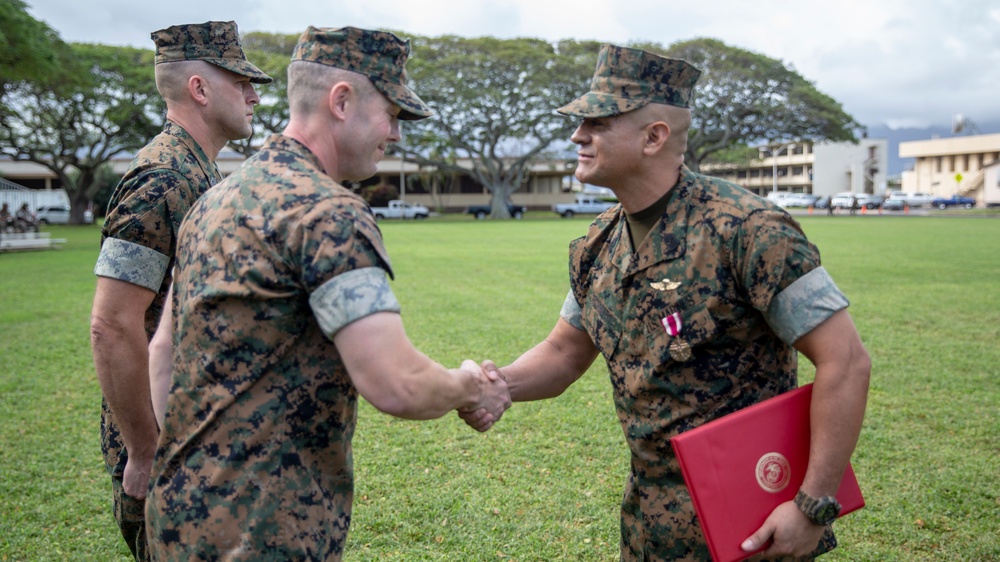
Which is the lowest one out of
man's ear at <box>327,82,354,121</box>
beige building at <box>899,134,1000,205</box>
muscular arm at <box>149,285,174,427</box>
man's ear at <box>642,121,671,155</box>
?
muscular arm at <box>149,285,174,427</box>

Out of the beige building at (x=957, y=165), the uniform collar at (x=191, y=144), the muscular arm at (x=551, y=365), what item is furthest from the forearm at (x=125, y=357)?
the beige building at (x=957, y=165)

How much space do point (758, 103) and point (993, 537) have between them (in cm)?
5172

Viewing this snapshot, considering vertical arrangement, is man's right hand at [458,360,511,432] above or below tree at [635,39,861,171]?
below

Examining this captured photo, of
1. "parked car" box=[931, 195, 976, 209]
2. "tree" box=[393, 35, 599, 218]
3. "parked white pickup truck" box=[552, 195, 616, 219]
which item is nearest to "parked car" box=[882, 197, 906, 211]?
"parked car" box=[931, 195, 976, 209]

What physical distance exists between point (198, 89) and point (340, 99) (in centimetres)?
127

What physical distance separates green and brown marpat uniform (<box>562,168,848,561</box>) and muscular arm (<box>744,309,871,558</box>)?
7cm

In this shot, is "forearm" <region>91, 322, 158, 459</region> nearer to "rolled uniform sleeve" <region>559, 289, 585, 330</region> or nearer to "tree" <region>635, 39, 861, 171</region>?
"rolled uniform sleeve" <region>559, 289, 585, 330</region>

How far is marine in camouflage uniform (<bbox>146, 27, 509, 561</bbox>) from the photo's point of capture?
1847mm

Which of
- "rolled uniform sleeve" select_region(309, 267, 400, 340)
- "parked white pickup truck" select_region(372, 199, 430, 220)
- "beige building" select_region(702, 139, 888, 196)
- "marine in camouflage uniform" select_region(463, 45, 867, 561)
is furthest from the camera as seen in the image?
"beige building" select_region(702, 139, 888, 196)

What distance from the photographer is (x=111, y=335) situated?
259 centimetres

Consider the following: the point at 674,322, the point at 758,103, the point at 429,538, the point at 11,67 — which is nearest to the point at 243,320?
the point at 674,322

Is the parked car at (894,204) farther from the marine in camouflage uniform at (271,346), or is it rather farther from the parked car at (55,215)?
the marine in camouflage uniform at (271,346)

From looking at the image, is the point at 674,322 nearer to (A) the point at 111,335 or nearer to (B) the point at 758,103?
(A) the point at 111,335

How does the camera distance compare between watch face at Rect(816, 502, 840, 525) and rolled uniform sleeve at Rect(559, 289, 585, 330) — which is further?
rolled uniform sleeve at Rect(559, 289, 585, 330)
